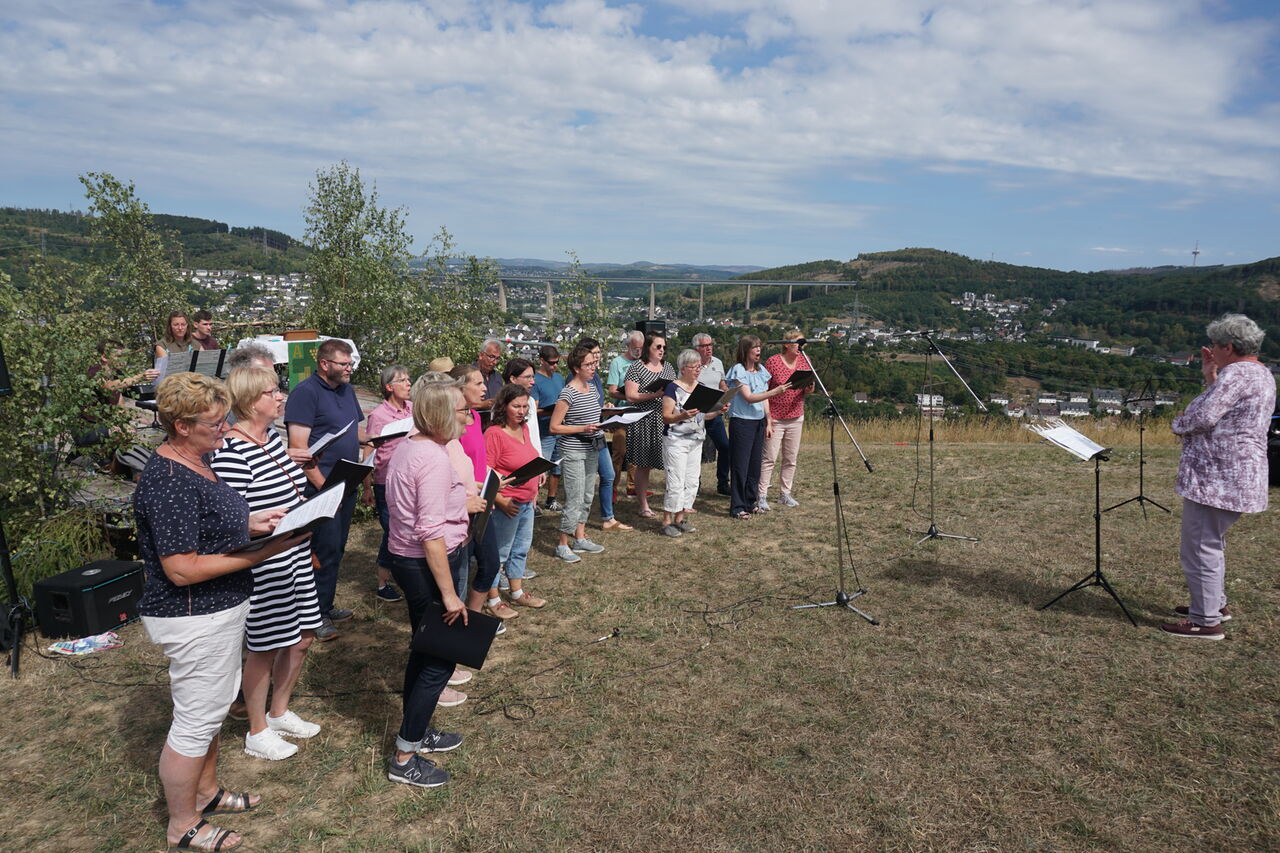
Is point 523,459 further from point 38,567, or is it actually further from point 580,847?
point 38,567

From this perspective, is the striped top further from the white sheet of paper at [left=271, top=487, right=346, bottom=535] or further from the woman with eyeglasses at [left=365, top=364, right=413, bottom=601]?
the white sheet of paper at [left=271, top=487, right=346, bottom=535]

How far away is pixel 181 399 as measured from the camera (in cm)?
258

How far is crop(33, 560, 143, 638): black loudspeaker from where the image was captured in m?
4.71

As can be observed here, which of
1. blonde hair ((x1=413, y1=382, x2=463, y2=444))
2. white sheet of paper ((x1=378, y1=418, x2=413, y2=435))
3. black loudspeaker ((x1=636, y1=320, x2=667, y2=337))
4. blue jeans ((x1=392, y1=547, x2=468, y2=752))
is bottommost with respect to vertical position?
blue jeans ((x1=392, y1=547, x2=468, y2=752))

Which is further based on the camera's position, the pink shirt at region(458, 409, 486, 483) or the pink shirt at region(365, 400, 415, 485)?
the pink shirt at region(365, 400, 415, 485)

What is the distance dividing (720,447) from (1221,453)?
195 inches

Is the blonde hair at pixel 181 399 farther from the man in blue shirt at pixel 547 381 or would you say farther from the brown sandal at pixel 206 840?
the man in blue shirt at pixel 547 381

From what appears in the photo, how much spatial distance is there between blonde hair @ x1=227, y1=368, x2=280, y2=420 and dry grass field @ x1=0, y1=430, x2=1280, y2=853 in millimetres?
1765

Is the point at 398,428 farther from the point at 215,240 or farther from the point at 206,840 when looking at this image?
the point at 215,240

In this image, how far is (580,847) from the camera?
9.91ft

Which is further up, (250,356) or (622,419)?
(250,356)

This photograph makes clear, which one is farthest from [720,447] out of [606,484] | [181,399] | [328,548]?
[181,399]

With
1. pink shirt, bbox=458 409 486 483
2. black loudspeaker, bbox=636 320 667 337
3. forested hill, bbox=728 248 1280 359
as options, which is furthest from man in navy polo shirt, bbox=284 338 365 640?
forested hill, bbox=728 248 1280 359

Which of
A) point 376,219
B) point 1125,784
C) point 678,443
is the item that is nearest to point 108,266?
point 376,219
